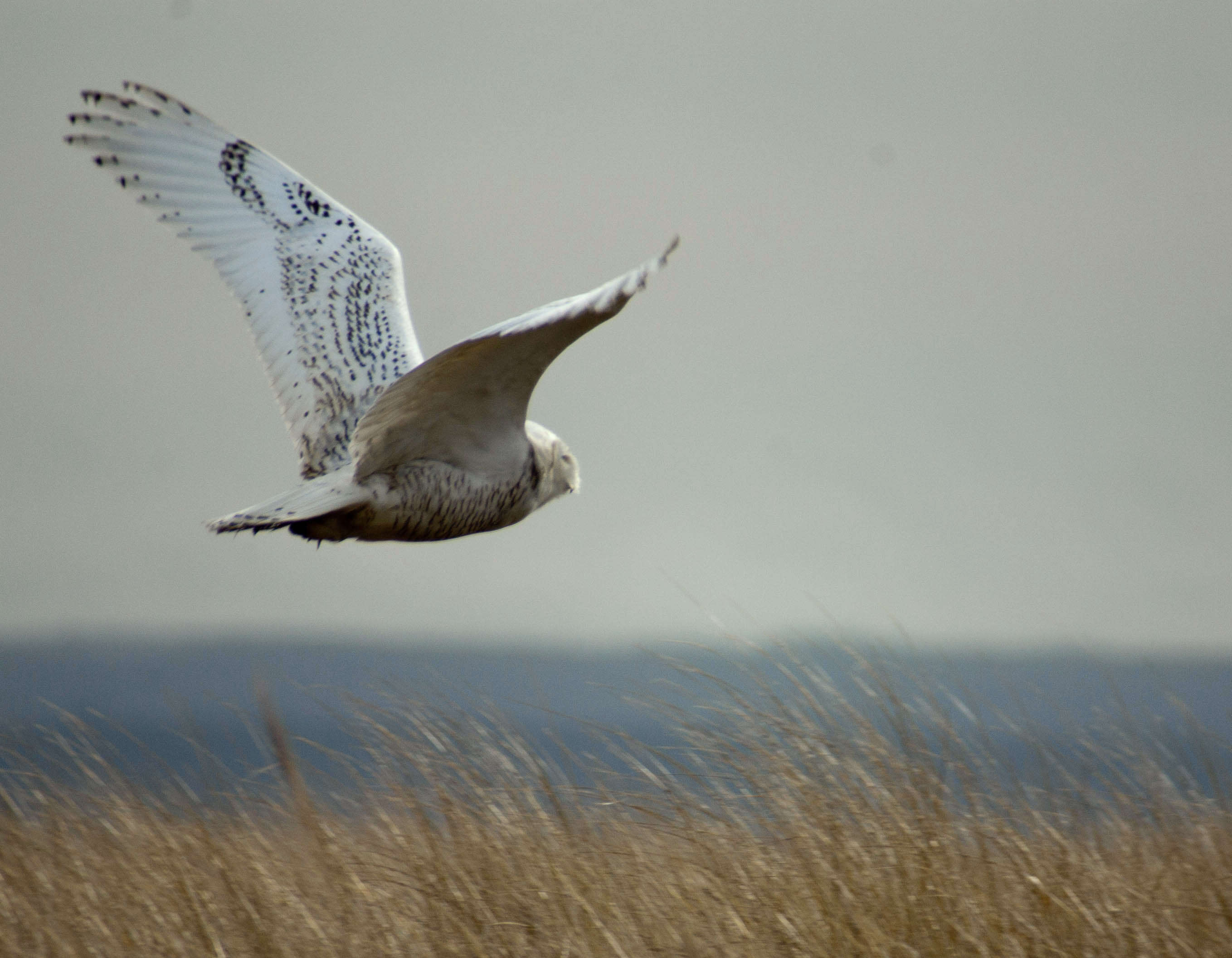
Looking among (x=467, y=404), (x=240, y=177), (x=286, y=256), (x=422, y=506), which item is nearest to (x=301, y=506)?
(x=422, y=506)

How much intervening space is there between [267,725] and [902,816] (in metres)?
1.93

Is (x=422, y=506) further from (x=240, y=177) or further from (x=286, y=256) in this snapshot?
(x=240, y=177)

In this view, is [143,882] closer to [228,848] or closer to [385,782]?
[228,848]

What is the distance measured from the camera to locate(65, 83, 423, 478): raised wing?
517cm

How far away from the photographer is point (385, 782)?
3857 millimetres

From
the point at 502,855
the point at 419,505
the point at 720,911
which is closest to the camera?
the point at 720,911

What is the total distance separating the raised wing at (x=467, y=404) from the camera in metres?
3.66

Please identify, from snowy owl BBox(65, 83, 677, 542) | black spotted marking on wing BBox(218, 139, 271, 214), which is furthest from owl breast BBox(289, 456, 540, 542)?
black spotted marking on wing BBox(218, 139, 271, 214)

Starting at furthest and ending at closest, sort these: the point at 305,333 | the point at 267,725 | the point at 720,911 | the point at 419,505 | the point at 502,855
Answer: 1. the point at 305,333
2. the point at 419,505
3. the point at 502,855
4. the point at 720,911
5. the point at 267,725

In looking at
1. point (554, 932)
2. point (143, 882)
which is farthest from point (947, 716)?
point (143, 882)

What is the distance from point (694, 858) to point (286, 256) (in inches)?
149

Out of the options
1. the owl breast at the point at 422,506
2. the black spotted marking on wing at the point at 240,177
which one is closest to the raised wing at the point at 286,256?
the black spotted marking on wing at the point at 240,177

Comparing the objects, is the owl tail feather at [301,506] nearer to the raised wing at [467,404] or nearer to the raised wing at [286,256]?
the raised wing at [467,404]

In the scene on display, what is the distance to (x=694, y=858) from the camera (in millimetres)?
3416
